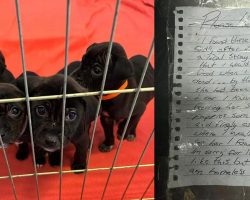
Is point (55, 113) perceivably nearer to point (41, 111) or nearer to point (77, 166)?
point (41, 111)

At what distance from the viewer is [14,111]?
3.55 ft

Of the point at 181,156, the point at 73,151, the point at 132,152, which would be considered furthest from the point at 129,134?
the point at 181,156

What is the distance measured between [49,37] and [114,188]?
2.65 ft

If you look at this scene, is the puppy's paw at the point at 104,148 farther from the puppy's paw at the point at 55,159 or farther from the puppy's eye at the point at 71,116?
the puppy's eye at the point at 71,116

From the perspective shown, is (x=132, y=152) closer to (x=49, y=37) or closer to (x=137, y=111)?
(x=137, y=111)

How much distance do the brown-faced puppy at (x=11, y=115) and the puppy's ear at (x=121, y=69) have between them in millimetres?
323

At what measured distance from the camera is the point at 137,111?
147 cm

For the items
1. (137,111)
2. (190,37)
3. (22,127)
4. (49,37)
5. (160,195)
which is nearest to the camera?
(190,37)

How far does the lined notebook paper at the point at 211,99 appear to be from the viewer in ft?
2.36

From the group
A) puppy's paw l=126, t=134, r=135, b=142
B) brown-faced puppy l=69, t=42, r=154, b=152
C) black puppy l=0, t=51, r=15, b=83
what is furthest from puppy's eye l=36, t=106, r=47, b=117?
puppy's paw l=126, t=134, r=135, b=142

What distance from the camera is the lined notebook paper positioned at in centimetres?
72

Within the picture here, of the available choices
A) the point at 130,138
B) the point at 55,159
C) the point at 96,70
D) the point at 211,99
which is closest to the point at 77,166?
the point at 55,159

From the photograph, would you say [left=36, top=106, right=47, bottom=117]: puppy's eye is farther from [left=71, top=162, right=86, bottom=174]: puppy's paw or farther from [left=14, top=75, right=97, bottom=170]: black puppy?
[left=71, top=162, right=86, bottom=174]: puppy's paw

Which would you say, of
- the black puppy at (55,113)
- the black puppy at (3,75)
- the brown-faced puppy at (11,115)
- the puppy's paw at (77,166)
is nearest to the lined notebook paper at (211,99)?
the black puppy at (55,113)
